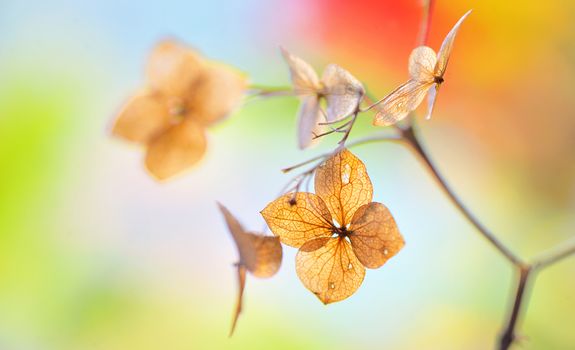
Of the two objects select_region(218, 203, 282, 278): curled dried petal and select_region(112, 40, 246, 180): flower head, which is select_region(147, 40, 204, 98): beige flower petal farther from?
select_region(218, 203, 282, 278): curled dried petal

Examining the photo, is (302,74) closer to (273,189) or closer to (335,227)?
(335,227)

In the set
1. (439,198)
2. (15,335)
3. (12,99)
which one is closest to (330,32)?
(439,198)

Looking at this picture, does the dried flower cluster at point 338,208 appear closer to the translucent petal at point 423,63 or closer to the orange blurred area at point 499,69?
the translucent petal at point 423,63

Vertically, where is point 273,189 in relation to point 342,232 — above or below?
below

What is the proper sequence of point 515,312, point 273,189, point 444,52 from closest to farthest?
1. point 444,52
2. point 515,312
3. point 273,189

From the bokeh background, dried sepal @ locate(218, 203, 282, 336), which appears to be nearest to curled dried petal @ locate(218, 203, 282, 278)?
dried sepal @ locate(218, 203, 282, 336)

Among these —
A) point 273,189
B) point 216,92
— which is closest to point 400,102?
point 216,92

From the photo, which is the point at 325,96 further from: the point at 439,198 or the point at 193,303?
the point at 193,303
